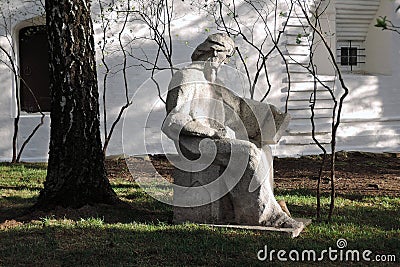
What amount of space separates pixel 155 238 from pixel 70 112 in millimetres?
1580

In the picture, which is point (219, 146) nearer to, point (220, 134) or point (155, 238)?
point (220, 134)

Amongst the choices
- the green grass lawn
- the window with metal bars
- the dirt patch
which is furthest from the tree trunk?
the window with metal bars

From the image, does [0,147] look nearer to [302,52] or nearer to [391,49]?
[302,52]

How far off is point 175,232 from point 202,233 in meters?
0.22

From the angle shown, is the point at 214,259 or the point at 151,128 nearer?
the point at 214,259

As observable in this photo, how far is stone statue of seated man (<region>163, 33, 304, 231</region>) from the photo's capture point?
5.94 meters

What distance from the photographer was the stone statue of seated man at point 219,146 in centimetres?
594

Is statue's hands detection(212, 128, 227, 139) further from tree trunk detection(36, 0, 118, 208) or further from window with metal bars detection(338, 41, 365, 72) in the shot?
window with metal bars detection(338, 41, 365, 72)

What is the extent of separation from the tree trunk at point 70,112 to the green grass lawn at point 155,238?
0.76 feet

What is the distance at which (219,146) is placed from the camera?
19.5 feet

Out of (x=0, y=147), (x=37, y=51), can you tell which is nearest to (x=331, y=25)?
(x=37, y=51)

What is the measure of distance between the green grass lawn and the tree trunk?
0.23 m

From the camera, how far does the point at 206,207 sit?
6129 millimetres

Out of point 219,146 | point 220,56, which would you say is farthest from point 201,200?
point 220,56
